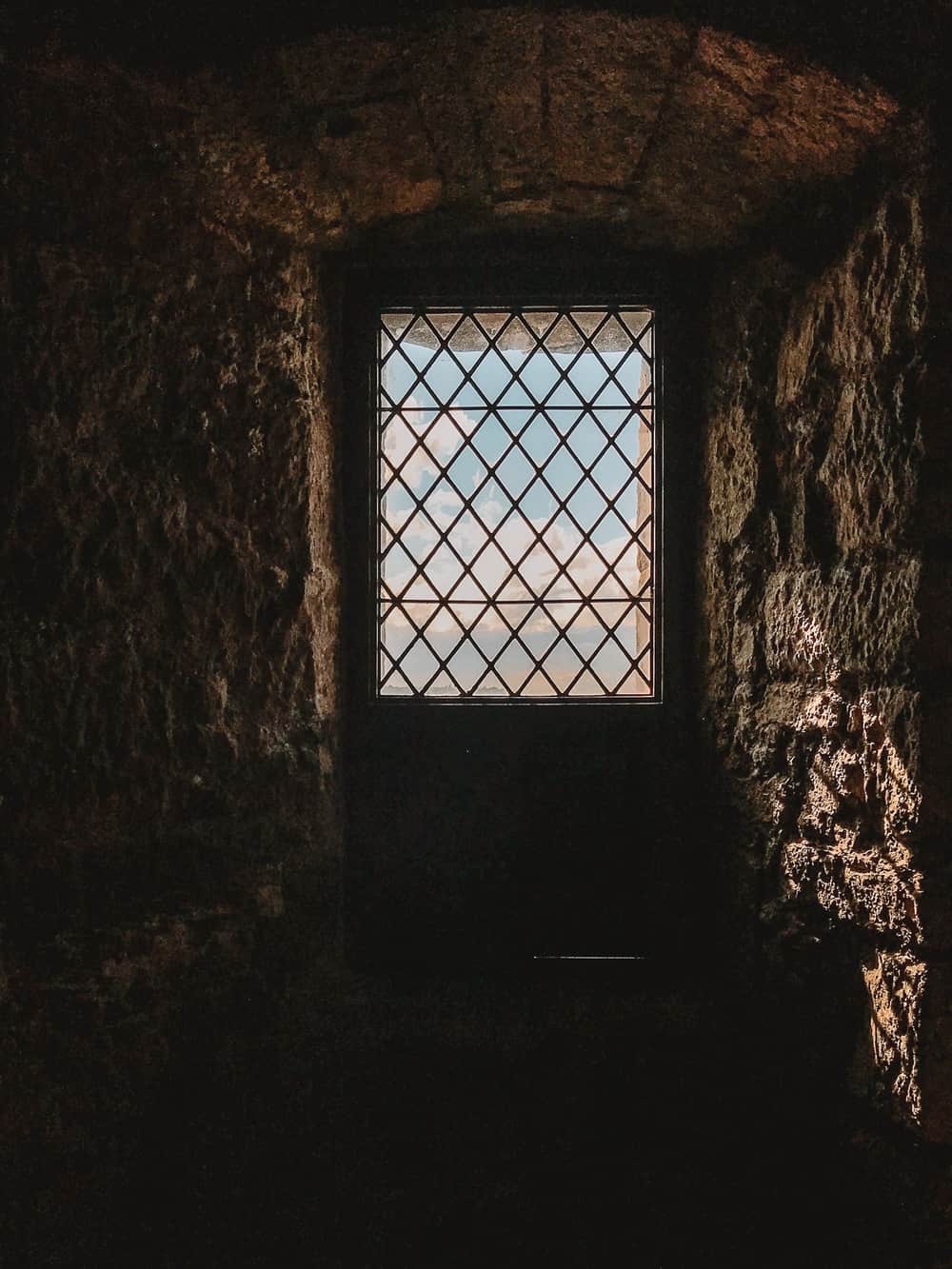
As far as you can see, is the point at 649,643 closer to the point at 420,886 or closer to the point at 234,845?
the point at 420,886

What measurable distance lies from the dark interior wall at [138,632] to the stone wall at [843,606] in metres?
0.94

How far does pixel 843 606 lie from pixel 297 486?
3.59 ft

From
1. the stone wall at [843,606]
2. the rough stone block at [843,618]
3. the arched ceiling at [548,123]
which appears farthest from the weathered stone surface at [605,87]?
the rough stone block at [843,618]

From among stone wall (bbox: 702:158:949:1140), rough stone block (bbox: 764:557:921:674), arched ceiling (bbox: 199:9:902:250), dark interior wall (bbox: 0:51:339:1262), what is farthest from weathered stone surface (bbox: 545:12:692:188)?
rough stone block (bbox: 764:557:921:674)

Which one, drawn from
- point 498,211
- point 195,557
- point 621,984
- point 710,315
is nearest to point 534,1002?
point 621,984

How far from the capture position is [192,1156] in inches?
62.0

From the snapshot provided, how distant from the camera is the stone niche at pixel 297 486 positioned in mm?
1358

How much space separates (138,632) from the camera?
1534 millimetres

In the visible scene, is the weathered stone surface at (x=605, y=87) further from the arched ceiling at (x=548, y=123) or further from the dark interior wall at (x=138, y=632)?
the dark interior wall at (x=138, y=632)

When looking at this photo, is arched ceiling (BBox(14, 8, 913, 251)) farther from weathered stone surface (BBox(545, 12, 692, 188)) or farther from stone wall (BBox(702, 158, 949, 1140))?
stone wall (BBox(702, 158, 949, 1140))

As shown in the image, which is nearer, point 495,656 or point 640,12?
point 640,12

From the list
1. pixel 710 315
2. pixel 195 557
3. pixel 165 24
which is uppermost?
pixel 165 24

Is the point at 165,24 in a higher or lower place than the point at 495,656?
higher

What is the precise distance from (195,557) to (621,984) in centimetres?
135
